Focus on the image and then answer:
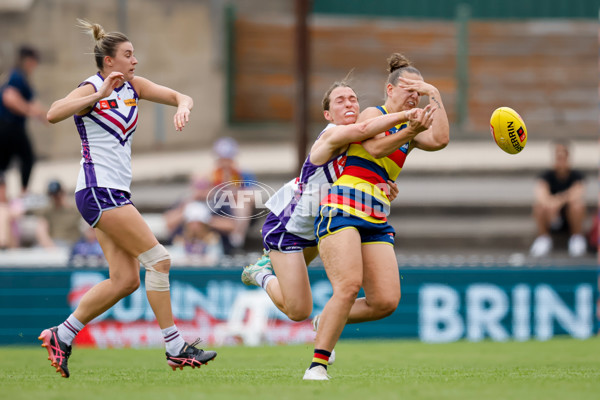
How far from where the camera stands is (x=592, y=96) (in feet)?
59.0

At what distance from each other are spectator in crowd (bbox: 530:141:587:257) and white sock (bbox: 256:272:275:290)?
6268 mm

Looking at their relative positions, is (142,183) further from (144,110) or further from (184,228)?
(184,228)

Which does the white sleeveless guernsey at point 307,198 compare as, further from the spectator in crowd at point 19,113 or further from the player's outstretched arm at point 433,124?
the spectator in crowd at point 19,113

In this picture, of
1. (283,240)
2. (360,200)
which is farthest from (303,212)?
(360,200)

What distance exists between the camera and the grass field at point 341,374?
5582 millimetres

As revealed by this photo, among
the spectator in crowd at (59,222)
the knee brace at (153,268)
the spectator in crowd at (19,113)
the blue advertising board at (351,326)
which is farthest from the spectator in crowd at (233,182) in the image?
the knee brace at (153,268)

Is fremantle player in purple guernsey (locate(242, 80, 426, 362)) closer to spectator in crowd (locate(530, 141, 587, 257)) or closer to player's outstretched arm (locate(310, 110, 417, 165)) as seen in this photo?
player's outstretched arm (locate(310, 110, 417, 165))

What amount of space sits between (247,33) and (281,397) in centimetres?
1289

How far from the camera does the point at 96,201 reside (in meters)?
6.43

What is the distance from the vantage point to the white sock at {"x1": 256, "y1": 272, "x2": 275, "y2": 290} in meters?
7.20

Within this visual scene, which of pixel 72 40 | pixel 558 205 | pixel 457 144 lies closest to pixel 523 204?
pixel 558 205

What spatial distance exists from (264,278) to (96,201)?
1.48m

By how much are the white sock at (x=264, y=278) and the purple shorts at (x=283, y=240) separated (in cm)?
34

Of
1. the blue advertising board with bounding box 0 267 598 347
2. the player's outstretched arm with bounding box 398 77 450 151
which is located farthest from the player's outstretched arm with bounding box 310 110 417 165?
the blue advertising board with bounding box 0 267 598 347
